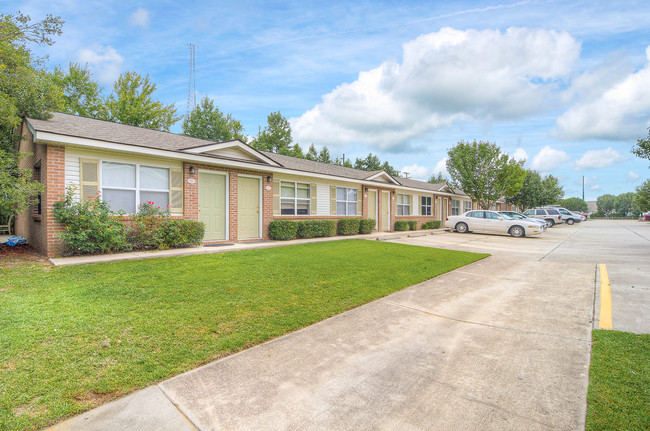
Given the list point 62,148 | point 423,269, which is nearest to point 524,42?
point 423,269

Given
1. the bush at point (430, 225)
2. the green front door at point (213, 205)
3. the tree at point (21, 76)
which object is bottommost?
the bush at point (430, 225)

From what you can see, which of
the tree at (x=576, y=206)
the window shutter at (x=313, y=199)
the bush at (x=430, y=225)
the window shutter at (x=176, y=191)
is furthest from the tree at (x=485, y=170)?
the tree at (x=576, y=206)

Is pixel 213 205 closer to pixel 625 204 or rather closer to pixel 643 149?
pixel 643 149

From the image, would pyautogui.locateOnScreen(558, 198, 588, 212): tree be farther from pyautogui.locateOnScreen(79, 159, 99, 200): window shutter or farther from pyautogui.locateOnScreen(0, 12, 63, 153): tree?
pyautogui.locateOnScreen(0, 12, 63, 153): tree

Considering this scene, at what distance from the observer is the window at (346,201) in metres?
16.4

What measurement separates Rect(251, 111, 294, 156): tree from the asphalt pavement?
3142 centimetres

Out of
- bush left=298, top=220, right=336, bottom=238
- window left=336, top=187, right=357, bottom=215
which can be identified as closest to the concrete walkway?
bush left=298, top=220, right=336, bottom=238

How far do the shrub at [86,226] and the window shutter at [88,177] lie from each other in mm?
243

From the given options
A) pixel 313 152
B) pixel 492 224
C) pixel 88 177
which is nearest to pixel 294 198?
pixel 88 177

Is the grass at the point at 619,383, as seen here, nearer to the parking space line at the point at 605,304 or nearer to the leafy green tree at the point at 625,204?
→ the parking space line at the point at 605,304

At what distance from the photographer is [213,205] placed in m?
10.9

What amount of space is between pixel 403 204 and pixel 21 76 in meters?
19.1

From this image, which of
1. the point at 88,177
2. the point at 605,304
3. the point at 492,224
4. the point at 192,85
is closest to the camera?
the point at 605,304

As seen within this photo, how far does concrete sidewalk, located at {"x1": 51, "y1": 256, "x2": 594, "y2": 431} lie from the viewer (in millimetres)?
2152
